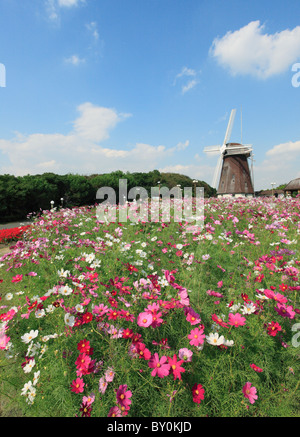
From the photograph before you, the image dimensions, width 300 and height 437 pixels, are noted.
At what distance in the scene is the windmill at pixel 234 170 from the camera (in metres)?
25.2

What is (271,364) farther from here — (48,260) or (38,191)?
(38,191)

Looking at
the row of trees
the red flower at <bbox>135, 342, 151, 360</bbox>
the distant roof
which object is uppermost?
the distant roof

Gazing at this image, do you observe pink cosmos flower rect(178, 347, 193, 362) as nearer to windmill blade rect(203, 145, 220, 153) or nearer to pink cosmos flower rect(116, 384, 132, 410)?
pink cosmos flower rect(116, 384, 132, 410)

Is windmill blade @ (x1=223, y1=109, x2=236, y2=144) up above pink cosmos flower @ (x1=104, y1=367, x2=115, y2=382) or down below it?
above

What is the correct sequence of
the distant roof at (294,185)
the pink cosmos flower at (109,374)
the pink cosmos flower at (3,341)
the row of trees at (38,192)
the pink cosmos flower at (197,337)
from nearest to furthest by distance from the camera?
the pink cosmos flower at (197,337) → the pink cosmos flower at (109,374) → the pink cosmos flower at (3,341) → the row of trees at (38,192) → the distant roof at (294,185)

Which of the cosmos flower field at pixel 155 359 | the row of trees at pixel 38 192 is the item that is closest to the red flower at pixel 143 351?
the cosmos flower field at pixel 155 359

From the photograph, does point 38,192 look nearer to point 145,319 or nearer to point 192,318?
point 145,319

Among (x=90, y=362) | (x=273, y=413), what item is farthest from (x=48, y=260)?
(x=273, y=413)

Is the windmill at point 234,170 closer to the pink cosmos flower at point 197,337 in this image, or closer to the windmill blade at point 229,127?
the windmill blade at point 229,127

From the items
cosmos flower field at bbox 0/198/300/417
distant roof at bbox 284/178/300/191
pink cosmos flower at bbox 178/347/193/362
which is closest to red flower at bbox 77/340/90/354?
cosmos flower field at bbox 0/198/300/417

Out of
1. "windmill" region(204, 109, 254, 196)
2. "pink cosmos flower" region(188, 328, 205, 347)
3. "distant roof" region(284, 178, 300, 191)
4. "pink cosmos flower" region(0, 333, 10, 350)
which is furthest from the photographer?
"distant roof" region(284, 178, 300, 191)

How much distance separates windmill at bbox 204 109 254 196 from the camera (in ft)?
82.8

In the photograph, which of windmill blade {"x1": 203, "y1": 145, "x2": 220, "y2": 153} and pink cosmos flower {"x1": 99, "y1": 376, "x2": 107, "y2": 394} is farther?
windmill blade {"x1": 203, "y1": 145, "x2": 220, "y2": 153}
